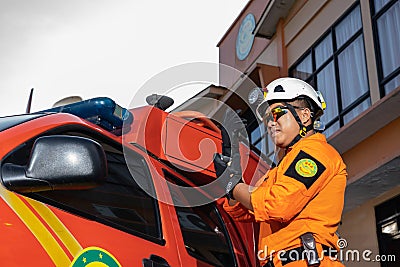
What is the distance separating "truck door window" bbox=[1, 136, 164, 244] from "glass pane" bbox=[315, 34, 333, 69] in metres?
8.90

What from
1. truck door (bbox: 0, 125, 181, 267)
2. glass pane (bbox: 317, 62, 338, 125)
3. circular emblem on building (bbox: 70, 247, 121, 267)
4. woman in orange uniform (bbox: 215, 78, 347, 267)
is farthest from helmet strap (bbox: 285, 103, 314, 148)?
glass pane (bbox: 317, 62, 338, 125)

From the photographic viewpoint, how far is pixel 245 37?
1588 centimetres

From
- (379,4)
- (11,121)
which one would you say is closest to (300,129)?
(11,121)

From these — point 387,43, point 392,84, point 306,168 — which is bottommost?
point 306,168

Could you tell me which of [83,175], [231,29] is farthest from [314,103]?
[231,29]

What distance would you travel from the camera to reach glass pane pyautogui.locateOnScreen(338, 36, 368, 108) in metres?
10.4

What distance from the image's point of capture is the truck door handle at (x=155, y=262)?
2761mm

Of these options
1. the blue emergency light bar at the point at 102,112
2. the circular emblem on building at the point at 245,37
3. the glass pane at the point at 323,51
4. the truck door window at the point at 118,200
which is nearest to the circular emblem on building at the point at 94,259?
the truck door window at the point at 118,200

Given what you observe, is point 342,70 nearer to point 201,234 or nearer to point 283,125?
point 283,125

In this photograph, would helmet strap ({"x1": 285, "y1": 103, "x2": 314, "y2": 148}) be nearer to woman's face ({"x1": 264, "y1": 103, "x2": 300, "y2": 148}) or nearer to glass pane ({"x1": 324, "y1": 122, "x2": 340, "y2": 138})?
woman's face ({"x1": 264, "y1": 103, "x2": 300, "y2": 148})

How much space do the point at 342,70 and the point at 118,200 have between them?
8.70m

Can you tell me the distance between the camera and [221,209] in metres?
4.16

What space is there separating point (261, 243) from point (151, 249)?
674 mm

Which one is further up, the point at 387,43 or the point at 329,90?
the point at 387,43
